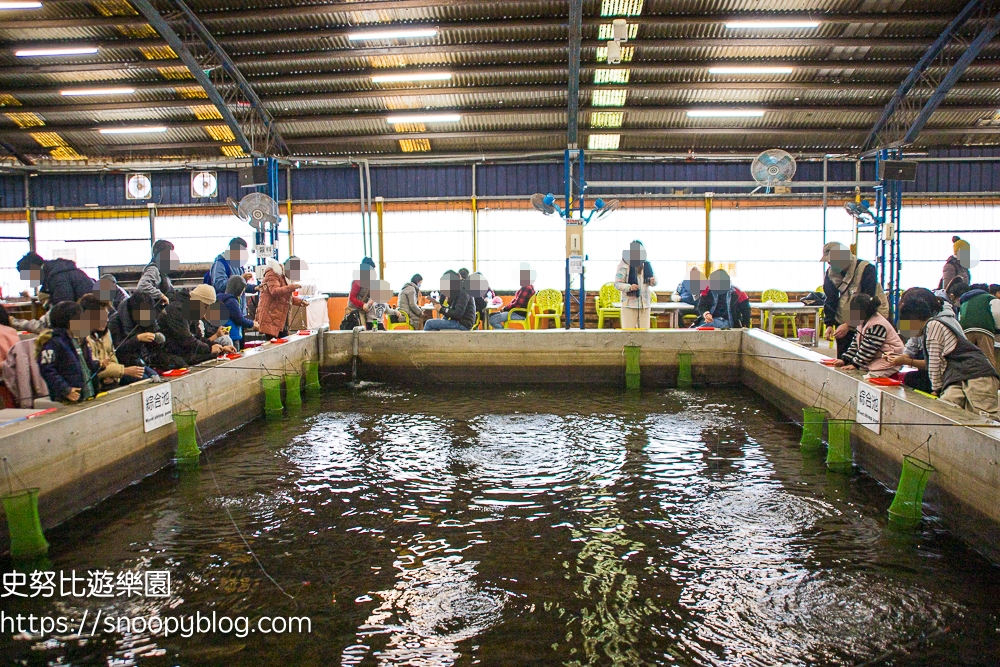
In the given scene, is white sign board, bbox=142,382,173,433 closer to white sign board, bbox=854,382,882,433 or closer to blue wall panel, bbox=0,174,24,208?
white sign board, bbox=854,382,882,433

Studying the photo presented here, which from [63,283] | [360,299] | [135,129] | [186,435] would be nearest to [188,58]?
[135,129]

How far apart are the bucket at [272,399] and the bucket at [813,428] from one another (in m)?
5.22

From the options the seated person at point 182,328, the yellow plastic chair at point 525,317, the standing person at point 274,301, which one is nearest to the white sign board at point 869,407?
the seated person at point 182,328

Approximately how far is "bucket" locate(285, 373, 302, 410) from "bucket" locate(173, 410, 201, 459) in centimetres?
228

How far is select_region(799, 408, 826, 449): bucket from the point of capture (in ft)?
20.1

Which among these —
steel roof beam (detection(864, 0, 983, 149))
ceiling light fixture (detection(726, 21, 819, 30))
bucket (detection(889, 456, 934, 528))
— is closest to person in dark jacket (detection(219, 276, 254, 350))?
bucket (detection(889, 456, 934, 528))

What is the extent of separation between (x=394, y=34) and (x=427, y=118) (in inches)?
82.4

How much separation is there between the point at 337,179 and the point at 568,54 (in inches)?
233

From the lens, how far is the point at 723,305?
10.3m

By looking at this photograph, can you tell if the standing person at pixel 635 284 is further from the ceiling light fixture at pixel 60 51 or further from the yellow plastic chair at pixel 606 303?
the ceiling light fixture at pixel 60 51

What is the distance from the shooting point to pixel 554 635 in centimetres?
325

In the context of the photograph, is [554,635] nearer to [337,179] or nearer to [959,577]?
[959,577]

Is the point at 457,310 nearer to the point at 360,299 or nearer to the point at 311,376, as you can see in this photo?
the point at 360,299

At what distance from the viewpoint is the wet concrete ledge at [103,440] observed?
438 cm
